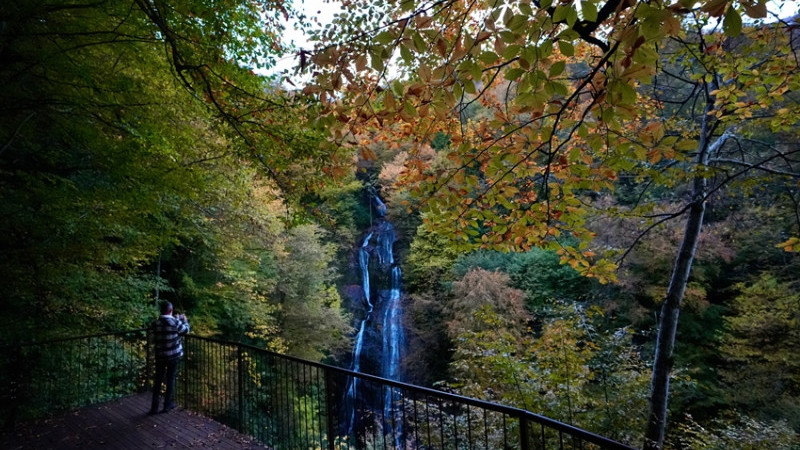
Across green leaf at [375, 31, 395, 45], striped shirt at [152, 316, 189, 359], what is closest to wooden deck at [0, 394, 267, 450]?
striped shirt at [152, 316, 189, 359]

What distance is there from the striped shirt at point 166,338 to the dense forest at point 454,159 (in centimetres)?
179

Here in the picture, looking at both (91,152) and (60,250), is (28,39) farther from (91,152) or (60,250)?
(60,250)

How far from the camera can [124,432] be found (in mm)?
4930

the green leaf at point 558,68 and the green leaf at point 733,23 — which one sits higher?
the green leaf at point 733,23

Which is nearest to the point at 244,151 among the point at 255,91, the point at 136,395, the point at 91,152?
the point at 255,91

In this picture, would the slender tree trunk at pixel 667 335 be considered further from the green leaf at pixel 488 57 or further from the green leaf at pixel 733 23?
the green leaf at pixel 488 57

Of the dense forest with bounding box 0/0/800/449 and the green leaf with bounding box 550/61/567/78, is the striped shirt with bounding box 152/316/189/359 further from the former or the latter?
the green leaf with bounding box 550/61/567/78

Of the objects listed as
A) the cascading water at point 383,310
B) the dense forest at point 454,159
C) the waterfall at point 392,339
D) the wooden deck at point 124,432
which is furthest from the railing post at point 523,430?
the waterfall at point 392,339

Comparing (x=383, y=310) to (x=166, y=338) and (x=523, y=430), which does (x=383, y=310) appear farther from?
(x=523, y=430)

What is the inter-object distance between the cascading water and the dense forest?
5.92 m

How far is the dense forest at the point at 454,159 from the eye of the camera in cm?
219

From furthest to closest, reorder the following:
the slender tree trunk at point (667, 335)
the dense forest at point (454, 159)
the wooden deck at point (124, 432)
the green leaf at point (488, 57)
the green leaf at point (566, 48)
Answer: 1. the slender tree trunk at point (667, 335)
2. the wooden deck at point (124, 432)
3. the dense forest at point (454, 159)
4. the green leaf at point (488, 57)
5. the green leaf at point (566, 48)

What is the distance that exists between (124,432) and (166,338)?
122 centimetres

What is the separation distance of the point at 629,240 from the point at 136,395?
13070 millimetres
